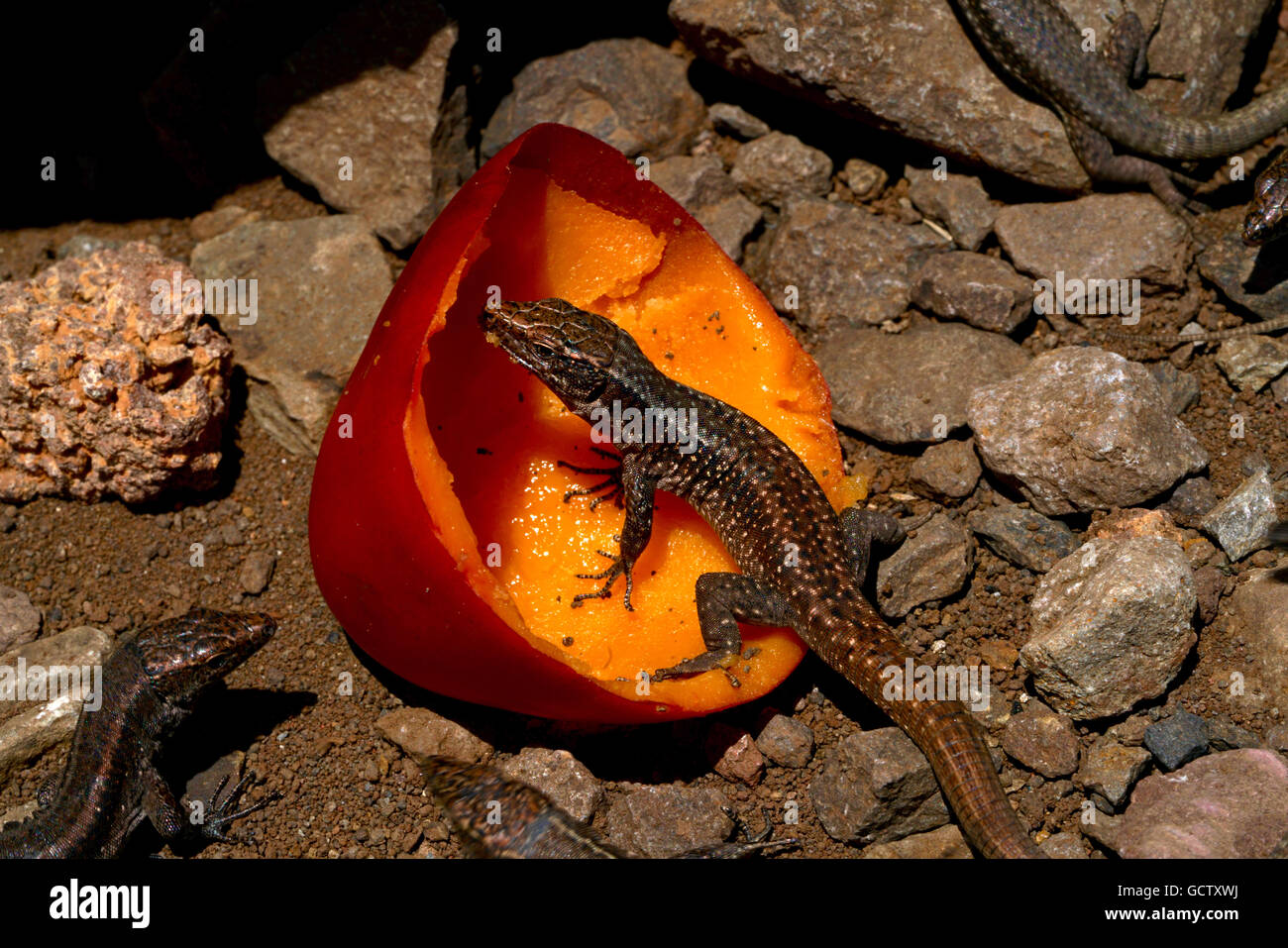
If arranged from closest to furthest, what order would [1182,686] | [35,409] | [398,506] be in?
[398,506] → [1182,686] → [35,409]

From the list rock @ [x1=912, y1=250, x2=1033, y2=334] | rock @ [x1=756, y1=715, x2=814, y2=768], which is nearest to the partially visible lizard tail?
rock @ [x1=756, y1=715, x2=814, y2=768]

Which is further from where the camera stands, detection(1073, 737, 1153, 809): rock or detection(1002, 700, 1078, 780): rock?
detection(1002, 700, 1078, 780): rock

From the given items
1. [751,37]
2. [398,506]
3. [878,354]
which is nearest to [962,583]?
[878,354]

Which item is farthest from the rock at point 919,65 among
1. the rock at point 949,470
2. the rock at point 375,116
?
the rock at point 949,470

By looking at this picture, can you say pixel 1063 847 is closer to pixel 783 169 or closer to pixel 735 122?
pixel 783 169

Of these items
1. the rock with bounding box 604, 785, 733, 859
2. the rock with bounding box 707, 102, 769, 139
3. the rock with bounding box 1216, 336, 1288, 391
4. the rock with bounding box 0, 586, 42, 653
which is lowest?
the rock with bounding box 604, 785, 733, 859

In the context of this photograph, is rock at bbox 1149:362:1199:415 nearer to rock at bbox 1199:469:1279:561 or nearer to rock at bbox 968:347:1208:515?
rock at bbox 968:347:1208:515

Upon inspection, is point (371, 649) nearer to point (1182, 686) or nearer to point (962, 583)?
point (962, 583)

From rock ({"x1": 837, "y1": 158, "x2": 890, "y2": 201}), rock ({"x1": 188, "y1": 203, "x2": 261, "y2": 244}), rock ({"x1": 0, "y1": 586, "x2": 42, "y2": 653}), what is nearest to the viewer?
rock ({"x1": 0, "y1": 586, "x2": 42, "y2": 653})
